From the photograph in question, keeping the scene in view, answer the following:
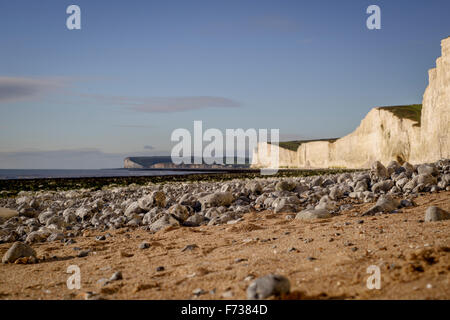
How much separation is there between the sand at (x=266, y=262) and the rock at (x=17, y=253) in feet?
0.73

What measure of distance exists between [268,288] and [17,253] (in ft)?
14.0

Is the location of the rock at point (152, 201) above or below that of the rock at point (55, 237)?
above

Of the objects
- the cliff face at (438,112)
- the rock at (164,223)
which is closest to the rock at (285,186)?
the rock at (164,223)

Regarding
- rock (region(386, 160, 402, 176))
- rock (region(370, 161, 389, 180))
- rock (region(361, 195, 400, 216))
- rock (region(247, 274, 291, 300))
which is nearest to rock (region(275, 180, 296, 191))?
rock (region(370, 161, 389, 180))

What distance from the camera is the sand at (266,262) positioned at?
2885 mm

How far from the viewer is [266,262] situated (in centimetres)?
376

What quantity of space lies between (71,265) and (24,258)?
872mm

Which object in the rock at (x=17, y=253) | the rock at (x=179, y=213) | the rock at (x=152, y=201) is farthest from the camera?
the rock at (x=152, y=201)

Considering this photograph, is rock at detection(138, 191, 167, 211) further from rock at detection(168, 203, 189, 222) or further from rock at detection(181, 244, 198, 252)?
rock at detection(181, 244, 198, 252)

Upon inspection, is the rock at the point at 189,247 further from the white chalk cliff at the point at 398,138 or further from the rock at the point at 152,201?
the white chalk cliff at the point at 398,138

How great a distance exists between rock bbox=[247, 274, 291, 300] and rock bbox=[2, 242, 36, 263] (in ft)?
13.3

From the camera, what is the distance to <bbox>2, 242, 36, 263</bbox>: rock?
505cm

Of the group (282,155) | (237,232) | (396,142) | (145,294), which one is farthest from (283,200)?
(282,155)

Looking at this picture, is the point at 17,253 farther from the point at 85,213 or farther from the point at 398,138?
the point at 398,138
